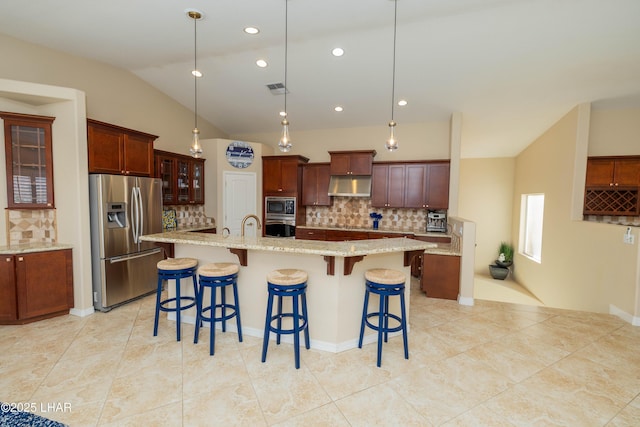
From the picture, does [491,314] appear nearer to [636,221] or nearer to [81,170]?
[636,221]

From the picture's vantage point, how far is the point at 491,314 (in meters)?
3.63

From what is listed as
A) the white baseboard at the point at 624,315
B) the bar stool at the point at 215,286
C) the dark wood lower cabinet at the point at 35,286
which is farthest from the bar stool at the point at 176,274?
the white baseboard at the point at 624,315

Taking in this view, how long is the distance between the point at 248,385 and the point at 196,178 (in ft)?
14.9

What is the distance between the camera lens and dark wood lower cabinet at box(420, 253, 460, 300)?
4160 millimetres

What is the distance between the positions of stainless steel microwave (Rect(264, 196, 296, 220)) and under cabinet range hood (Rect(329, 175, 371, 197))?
2.97 ft

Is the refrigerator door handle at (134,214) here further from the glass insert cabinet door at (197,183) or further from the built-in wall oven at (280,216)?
the built-in wall oven at (280,216)

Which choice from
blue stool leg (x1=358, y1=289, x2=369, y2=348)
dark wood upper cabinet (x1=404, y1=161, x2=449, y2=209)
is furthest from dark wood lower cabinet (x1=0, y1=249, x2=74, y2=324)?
dark wood upper cabinet (x1=404, y1=161, x2=449, y2=209)

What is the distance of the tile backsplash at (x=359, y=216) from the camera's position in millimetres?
5867

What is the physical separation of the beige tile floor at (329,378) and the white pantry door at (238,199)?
9.42ft

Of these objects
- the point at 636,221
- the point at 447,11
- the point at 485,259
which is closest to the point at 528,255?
the point at 485,259

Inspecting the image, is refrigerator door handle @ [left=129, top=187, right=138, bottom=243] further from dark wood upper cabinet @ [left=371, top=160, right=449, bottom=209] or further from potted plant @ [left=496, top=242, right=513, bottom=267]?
potted plant @ [left=496, top=242, right=513, bottom=267]

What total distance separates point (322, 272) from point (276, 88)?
3.51 metres

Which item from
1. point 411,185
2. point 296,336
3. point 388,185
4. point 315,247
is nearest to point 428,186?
point 411,185

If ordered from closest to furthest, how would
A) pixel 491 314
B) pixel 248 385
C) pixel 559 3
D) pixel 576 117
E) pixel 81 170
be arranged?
pixel 248 385, pixel 559 3, pixel 81 170, pixel 491 314, pixel 576 117
